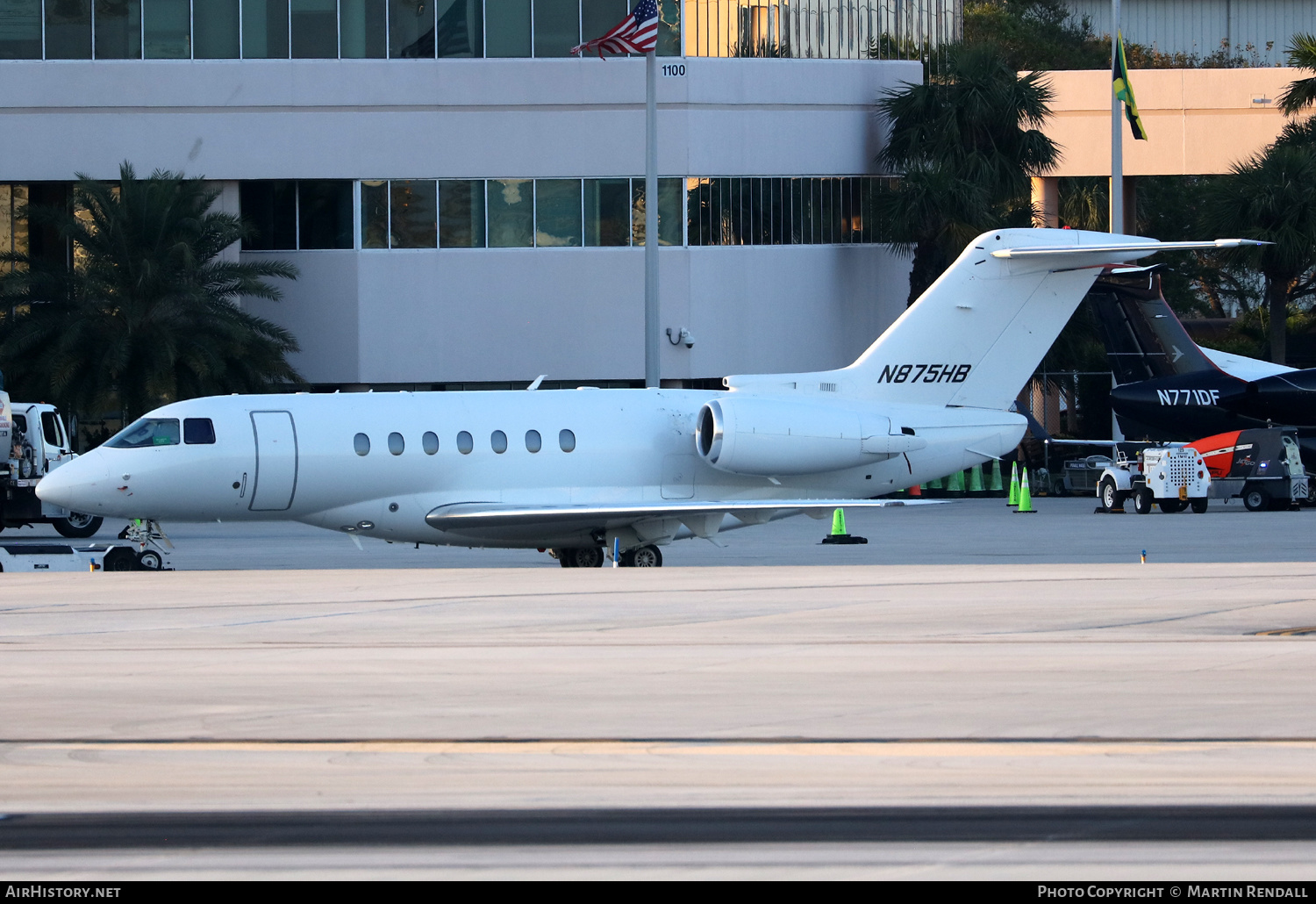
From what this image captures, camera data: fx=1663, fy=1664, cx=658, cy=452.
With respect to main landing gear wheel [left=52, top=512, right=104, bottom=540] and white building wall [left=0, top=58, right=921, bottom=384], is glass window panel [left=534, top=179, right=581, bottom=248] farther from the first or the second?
main landing gear wheel [left=52, top=512, right=104, bottom=540]

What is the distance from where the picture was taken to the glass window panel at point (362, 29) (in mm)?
44375

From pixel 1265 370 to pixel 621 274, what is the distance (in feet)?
54.5

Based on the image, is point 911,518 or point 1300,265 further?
point 1300,265

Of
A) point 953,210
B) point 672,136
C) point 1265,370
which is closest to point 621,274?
point 672,136

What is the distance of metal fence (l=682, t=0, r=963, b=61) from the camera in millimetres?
45344

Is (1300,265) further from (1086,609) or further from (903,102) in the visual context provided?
(1086,609)

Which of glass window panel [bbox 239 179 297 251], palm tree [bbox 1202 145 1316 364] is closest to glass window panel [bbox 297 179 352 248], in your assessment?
glass window panel [bbox 239 179 297 251]

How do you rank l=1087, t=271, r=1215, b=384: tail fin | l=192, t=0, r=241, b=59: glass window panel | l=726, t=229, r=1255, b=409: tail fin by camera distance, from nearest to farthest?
l=726, t=229, r=1255, b=409: tail fin
l=1087, t=271, r=1215, b=384: tail fin
l=192, t=0, r=241, b=59: glass window panel

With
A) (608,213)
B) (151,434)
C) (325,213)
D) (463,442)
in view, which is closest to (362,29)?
(325,213)

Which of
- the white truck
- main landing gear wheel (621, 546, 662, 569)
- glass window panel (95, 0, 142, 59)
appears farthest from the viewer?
glass window panel (95, 0, 142, 59)

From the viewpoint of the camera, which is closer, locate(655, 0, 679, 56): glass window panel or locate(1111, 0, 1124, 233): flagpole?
locate(1111, 0, 1124, 233): flagpole

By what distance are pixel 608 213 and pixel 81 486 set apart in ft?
84.4

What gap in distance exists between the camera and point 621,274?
147 ft

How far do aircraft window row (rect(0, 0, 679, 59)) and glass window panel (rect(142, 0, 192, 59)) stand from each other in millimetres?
23
